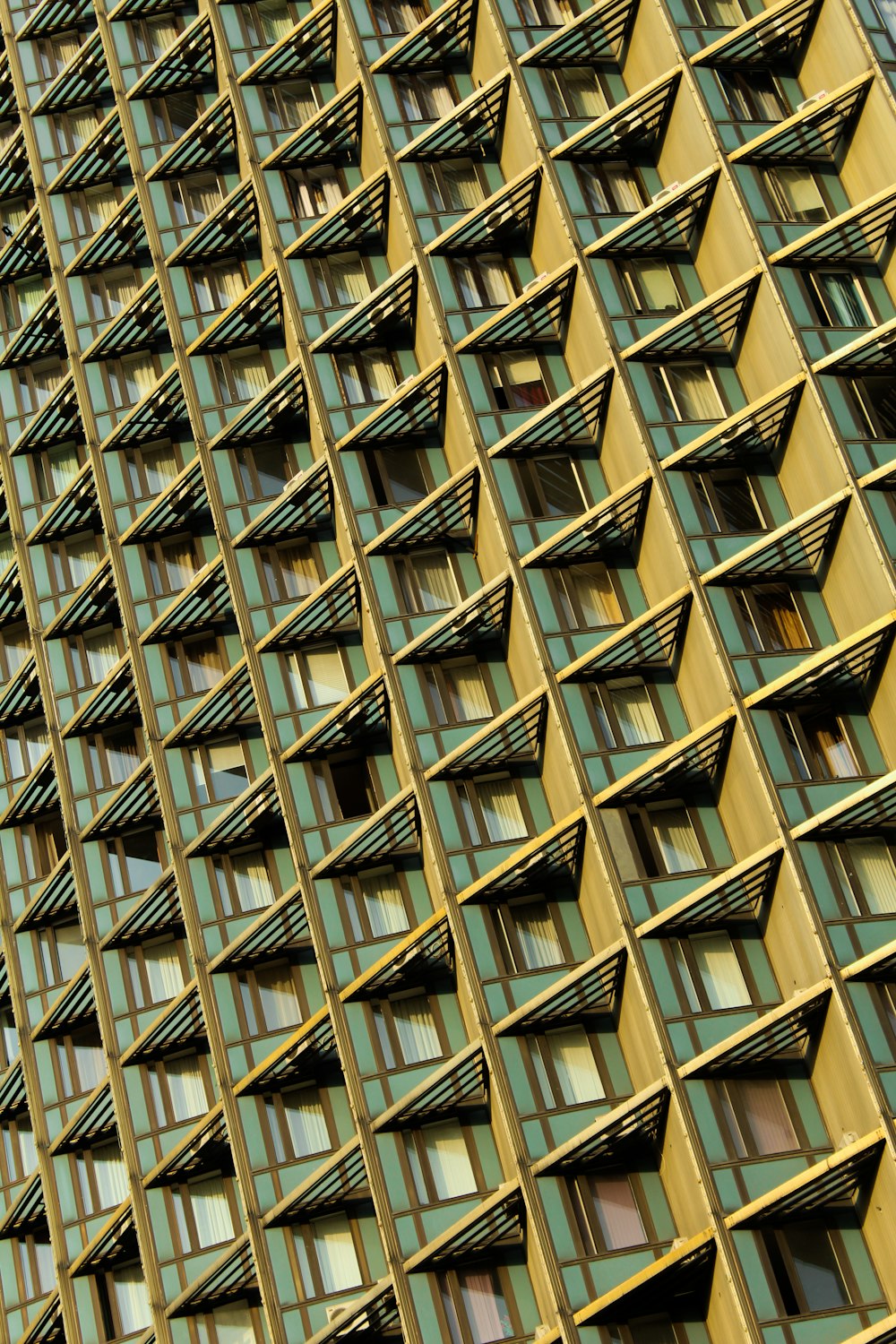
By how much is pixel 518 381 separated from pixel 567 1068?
18398 mm

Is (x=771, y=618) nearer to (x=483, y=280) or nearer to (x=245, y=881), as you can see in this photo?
(x=483, y=280)

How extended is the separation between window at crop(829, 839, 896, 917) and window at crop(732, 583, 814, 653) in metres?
5.06

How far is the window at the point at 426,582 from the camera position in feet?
167

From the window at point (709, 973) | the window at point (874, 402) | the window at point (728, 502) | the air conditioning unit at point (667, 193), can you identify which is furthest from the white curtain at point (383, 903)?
the air conditioning unit at point (667, 193)

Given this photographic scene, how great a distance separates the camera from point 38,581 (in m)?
62.2

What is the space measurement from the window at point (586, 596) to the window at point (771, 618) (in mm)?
3558

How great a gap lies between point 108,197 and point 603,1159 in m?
38.4

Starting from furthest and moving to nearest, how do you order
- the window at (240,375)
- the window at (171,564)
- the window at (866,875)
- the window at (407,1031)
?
1. the window at (171,564)
2. the window at (240,375)
3. the window at (407,1031)
4. the window at (866,875)

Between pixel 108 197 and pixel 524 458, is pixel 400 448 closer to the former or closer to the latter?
pixel 524 458

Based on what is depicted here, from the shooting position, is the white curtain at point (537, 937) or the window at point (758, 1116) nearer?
the window at point (758, 1116)

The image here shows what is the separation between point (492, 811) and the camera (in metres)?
48.2

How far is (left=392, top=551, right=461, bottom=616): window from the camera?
167ft

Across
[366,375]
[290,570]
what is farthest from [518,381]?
[290,570]

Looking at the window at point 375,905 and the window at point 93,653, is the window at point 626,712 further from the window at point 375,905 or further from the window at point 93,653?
the window at point 93,653
